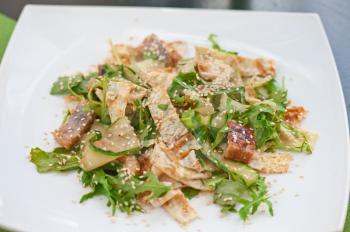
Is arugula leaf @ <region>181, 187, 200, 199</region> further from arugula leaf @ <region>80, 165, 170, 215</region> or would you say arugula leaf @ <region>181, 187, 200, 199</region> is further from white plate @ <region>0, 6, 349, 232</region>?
arugula leaf @ <region>80, 165, 170, 215</region>

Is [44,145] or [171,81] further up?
[171,81]

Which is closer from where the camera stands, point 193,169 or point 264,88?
point 193,169

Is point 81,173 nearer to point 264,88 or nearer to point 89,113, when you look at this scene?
point 89,113

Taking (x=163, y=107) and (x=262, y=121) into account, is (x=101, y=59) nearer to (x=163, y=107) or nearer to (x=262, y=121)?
(x=163, y=107)

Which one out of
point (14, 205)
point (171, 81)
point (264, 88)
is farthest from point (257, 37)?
point (14, 205)

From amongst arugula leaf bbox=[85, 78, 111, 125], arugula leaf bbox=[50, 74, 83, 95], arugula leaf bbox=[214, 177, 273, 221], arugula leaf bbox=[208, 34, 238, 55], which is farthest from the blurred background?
arugula leaf bbox=[214, 177, 273, 221]

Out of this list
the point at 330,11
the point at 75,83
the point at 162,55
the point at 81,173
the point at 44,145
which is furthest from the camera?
the point at 330,11
